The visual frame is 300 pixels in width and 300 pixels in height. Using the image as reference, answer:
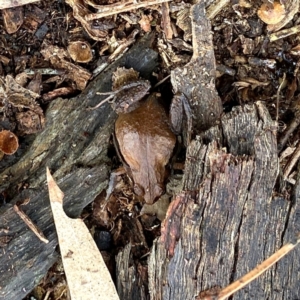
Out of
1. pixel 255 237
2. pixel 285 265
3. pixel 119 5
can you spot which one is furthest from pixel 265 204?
pixel 119 5

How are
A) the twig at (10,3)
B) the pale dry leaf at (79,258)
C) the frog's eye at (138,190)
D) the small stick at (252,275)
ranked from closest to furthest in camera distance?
the small stick at (252,275) → the pale dry leaf at (79,258) → the twig at (10,3) → the frog's eye at (138,190)

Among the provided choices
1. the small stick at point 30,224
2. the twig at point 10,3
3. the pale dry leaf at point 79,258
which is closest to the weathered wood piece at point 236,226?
the pale dry leaf at point 79,258

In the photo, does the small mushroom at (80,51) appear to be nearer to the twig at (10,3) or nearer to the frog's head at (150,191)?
the twig at (10,3)

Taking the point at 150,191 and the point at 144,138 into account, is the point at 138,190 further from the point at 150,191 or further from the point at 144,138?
the point at 144,138

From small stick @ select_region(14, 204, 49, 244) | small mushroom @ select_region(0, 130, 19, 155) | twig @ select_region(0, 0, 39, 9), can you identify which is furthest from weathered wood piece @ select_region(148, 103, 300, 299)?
twig @ select_region(0, 0, 39, 9)

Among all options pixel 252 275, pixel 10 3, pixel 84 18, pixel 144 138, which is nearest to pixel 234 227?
pixel 252 275
